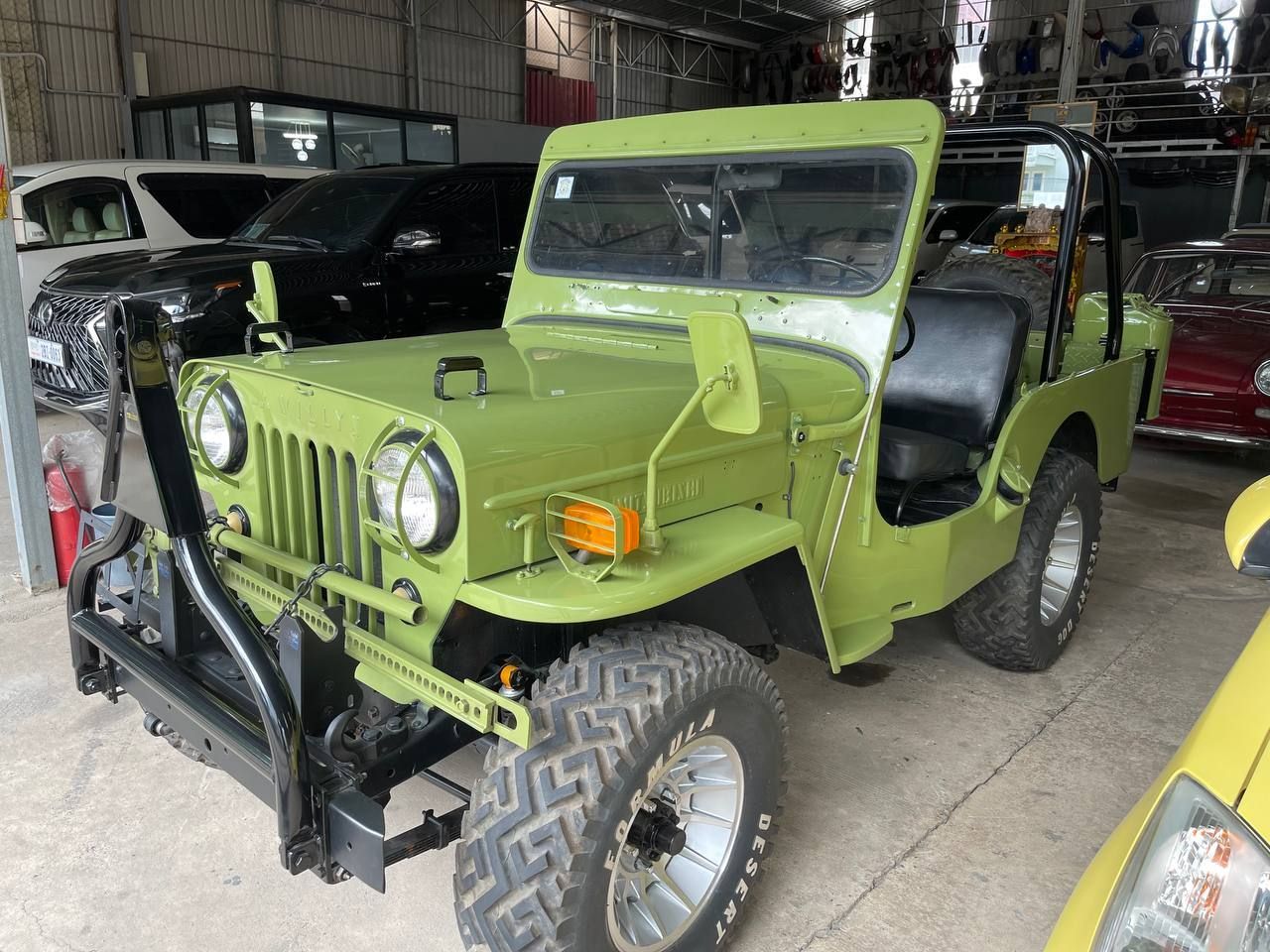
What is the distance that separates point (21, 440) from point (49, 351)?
224cm

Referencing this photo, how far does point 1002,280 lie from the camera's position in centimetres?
437

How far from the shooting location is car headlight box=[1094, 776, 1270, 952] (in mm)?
1219

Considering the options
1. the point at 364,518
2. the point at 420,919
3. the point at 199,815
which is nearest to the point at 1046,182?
the point at 364,518

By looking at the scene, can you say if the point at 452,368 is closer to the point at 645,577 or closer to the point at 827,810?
the point at 645,577

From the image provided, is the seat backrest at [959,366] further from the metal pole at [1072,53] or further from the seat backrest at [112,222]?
the metal pole at [1072,53]

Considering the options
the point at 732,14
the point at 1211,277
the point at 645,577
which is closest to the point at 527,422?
the point at 645,577

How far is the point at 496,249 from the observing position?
6867 mm

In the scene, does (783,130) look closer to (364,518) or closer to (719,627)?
(719,627)

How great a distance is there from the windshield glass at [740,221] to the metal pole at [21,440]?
97.5 inches

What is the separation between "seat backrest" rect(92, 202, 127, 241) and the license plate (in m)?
1.94

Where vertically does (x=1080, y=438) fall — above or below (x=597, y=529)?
below

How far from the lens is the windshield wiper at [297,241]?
6391 mm

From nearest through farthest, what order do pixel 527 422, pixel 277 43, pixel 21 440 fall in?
pixel 527 422, pixel 21 440, pixel 277 43

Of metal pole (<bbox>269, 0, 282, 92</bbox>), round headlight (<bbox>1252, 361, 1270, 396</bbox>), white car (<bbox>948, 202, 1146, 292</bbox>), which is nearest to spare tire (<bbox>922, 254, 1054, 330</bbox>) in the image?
round headlight (<bbox>1252, 361, 1270, 396</bbox>)
